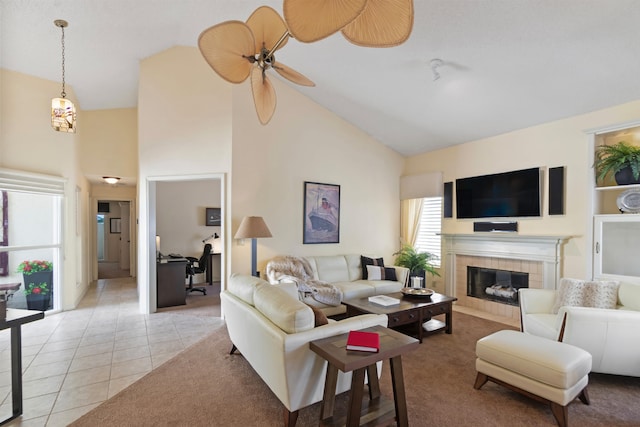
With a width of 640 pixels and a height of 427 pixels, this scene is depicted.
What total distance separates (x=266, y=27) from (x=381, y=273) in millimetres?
4158

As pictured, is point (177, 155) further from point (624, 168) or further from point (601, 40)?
point (624, 168)

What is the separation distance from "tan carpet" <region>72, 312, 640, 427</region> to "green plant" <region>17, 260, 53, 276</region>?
2.99m

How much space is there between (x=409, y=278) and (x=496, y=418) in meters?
3.47

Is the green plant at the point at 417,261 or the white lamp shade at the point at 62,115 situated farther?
the green plant at the point at 417,261

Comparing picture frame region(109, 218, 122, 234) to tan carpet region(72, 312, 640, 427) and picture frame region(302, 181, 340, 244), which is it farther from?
tan carpet region(72, 312, 640, 427)

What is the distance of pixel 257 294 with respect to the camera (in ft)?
8.52

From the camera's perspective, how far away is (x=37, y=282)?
179 inches

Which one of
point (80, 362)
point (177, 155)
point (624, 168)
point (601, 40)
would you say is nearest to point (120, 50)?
point (177, 155)

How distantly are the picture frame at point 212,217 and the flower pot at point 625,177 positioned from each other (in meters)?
6.57

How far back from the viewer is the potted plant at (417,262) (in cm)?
566

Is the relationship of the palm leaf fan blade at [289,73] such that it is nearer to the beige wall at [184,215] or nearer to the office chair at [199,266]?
the office chair at [199,266]

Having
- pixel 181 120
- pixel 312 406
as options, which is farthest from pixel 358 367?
pixel 181 120

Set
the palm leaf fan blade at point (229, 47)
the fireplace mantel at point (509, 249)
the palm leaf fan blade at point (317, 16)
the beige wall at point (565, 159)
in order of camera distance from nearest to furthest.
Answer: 1. the palm leaf fan blade at point (317, 16)
2. the palm leaf fan blade at point (229, 47)
3. the beige wall at point (565, 159)
4. the fireplace mantel at point (509, 249)

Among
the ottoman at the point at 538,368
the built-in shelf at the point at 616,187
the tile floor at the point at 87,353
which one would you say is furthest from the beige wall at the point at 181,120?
the built-in shelf at the point at 616,187
